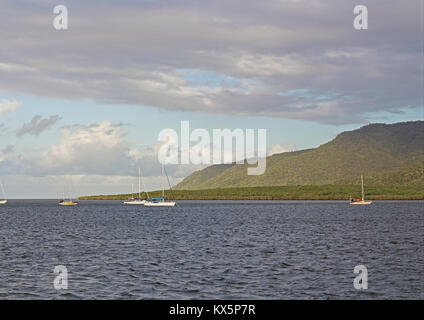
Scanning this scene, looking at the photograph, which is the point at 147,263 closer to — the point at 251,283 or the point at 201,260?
the point at 201,260

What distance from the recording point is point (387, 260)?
170 ft

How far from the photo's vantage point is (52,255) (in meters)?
57.2

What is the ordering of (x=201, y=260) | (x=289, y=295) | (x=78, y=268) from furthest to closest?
(x=201, y=260) → (x=78, y=268) → (x=289, y=295)

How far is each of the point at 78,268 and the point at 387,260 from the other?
30.9 metres
